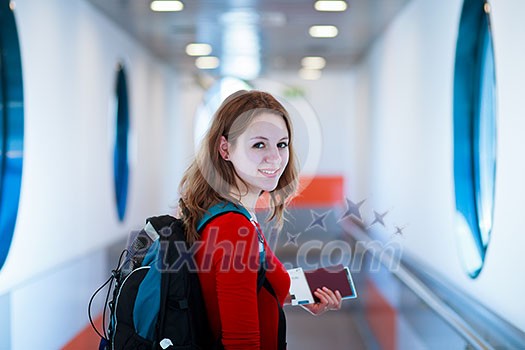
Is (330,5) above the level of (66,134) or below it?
above

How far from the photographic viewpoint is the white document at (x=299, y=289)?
2.30 metres

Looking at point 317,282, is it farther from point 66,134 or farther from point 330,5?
point 330,5

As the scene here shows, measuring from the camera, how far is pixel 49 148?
260 inches

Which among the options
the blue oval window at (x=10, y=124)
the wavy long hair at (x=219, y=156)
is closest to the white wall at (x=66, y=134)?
the blue oval window at (x=10, y=124)

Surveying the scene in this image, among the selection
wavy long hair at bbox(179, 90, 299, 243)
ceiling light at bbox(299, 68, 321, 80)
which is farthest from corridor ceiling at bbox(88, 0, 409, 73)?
wavy long hair at bbox(179, 90, 299, 243)

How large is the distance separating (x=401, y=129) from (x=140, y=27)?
4.10 metres

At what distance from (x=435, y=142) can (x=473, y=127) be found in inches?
31.3

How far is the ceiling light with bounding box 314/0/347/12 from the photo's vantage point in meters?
8.23

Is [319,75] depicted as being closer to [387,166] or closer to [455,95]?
[387,166]

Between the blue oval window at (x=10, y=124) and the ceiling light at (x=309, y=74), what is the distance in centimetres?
1045

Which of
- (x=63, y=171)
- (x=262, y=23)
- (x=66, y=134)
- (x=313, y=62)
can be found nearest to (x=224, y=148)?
(x=63, y=171)

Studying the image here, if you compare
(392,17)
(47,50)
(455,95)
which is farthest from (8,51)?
(392,17)

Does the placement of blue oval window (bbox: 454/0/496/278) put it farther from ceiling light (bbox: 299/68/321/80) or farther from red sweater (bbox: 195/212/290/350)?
ceiling light (bbox: 299/68/321/80)

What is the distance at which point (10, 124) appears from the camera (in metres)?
5.79
